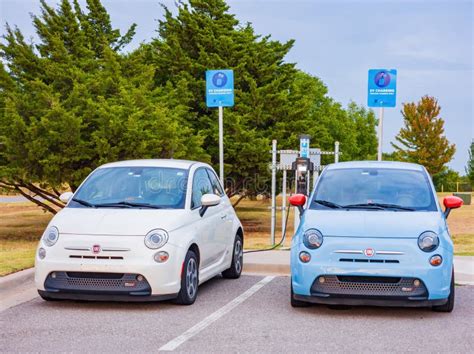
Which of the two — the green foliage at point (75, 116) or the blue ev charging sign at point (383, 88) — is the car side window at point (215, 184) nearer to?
the blue ev charging sign at point (383, 88)

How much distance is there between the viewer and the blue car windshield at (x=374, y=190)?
27.2ft

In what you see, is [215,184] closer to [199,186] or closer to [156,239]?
[199,186]

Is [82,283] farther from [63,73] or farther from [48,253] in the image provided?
[63,73]

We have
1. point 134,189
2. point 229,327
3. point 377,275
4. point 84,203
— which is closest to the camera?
point 229,327

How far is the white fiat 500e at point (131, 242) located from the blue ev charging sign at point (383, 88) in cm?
700

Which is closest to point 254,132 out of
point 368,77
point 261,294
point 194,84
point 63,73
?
point 194,84

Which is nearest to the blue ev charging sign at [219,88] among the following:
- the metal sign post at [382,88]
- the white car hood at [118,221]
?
the metal sign post at [382,88]

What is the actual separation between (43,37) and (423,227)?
20506 mm

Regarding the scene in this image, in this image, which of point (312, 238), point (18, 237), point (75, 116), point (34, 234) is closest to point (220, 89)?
point (312, 238)

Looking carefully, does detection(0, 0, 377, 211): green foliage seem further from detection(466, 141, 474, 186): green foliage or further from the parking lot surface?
detection(466, 141, 474, 186): green foliage

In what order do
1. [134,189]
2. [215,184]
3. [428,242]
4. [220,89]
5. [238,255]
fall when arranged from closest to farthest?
[428,242]
[134,189]
[215,184]
[238,255]
[220,89]

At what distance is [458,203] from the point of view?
838 centimetres

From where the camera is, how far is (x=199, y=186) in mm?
9305

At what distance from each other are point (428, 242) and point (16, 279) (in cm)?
513
